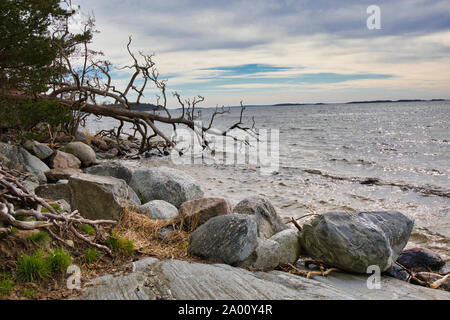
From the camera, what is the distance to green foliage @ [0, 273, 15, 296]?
322cm

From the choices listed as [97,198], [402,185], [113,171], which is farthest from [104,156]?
[402,185]

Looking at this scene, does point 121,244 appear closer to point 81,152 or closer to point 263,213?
→ point 263,213

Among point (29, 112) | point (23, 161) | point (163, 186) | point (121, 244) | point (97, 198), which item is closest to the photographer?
point (121, 244)

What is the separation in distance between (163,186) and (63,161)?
18.9ft

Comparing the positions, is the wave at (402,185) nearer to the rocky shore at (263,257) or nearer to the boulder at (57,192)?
the rocky shore at (263,257)

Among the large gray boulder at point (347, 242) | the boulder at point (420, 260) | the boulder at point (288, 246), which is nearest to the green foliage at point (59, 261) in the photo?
the boulder at point (288, 246)

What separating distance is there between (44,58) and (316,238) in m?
8.14

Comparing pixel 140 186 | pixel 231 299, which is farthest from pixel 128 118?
pixel 231 299

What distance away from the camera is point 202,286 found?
3557mm

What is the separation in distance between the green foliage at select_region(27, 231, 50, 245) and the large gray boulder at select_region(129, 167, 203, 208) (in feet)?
13.0

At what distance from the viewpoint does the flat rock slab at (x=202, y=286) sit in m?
3.38

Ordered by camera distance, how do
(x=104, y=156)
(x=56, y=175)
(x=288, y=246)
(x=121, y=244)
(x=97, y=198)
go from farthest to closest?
(x=104, y=156) → (x=56, y=175) → (x=97, y=198) → (x=288, y=246) → (x=121, y=244)

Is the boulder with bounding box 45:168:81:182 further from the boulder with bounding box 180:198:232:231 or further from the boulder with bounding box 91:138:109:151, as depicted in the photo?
the boulder with bounding box 91:138:109:151

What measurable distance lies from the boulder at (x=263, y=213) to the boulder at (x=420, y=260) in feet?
7.31
